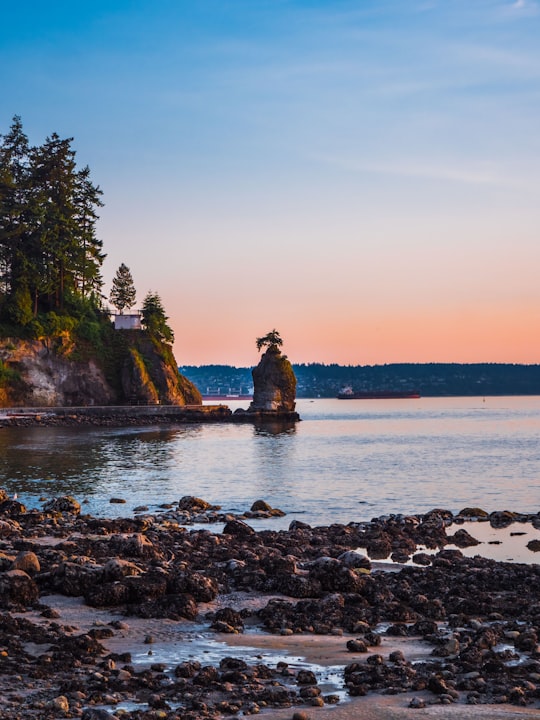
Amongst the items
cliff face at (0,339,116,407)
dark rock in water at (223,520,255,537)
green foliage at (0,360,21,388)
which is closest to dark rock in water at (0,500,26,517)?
dark rock in water at (223,520,255,537)

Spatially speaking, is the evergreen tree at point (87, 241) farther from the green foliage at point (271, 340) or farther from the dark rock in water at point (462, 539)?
the dark rock in water at point (462, 539)

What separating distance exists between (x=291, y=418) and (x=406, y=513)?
329 feet

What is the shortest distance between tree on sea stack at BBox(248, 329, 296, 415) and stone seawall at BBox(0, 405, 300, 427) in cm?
217

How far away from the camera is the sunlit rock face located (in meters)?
125

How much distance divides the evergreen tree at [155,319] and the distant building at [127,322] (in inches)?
39.7

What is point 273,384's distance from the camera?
415 ft

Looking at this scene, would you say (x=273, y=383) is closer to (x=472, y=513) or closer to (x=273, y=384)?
(x=273, y=384)

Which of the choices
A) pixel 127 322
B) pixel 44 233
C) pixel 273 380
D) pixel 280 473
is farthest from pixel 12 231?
pixel 280 473

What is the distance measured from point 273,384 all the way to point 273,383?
11.7 inches

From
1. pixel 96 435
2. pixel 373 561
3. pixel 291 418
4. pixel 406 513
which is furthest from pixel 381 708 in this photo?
pixel 291 418

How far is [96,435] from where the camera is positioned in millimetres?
73812

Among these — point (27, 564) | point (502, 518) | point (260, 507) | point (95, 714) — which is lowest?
point (260, 507)

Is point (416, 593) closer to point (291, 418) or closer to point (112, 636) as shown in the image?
point (112, 636)

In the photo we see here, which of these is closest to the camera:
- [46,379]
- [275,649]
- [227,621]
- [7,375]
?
[275,649]
